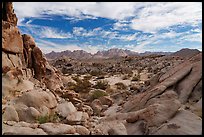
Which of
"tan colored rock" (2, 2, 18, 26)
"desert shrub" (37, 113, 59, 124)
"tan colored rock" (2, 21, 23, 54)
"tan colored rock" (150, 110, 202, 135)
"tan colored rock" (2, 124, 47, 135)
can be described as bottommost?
"desert shrub" (37, 113, 59, 124)

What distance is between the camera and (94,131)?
28.5ft

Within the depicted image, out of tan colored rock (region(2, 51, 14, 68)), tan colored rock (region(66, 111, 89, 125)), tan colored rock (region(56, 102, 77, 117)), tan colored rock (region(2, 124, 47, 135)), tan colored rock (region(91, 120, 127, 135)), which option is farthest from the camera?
tan colored rock (region(2, 51, 14, 68))

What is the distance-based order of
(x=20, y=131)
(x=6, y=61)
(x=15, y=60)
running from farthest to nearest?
1. (x=15, y=60)
2. (x=6, y=61)
3. (x=20, y=131)

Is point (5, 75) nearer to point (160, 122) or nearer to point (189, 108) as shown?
point (160, 122)

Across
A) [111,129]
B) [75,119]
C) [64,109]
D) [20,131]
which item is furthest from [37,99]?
[111,129]

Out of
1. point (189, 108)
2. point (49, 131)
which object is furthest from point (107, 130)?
point (189, 108)

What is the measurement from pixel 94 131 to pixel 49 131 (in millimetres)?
1640

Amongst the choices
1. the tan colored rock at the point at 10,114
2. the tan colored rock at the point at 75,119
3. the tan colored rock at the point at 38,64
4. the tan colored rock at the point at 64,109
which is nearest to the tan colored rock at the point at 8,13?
the tan colored rock at the point at 38,64

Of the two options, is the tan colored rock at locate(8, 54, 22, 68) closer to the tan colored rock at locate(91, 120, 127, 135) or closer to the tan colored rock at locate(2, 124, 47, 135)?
the tan colored rock at locate(2, 124, 47, 135)

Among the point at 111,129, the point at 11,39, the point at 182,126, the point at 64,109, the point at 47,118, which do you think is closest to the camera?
the point at 182,126

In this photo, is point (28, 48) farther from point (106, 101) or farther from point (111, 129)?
point (111, 129)

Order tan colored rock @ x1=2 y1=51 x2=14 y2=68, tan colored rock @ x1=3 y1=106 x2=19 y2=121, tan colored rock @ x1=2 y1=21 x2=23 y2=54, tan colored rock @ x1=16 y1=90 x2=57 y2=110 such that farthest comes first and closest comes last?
1. tan colored rock @ x1=2 y1=21 x2=23 y2=54
2. tan colored rock @ x1=2 y1=51 x2=14 y2=68
3. tan colored rock @ x1=16 y1=90 x2=57 y2=110
4. tan colored rock @ x1=3 y1=106 x2=19 y2=121

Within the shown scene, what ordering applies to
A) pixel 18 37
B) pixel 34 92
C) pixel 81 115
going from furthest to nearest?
pixel 18 37, pixel 34 92, pixel 81 115

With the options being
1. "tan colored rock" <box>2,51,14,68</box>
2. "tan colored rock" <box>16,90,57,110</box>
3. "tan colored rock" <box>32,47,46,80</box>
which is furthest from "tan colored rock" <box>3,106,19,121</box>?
"tan colored rock" <box>32,47,46,80</box>
